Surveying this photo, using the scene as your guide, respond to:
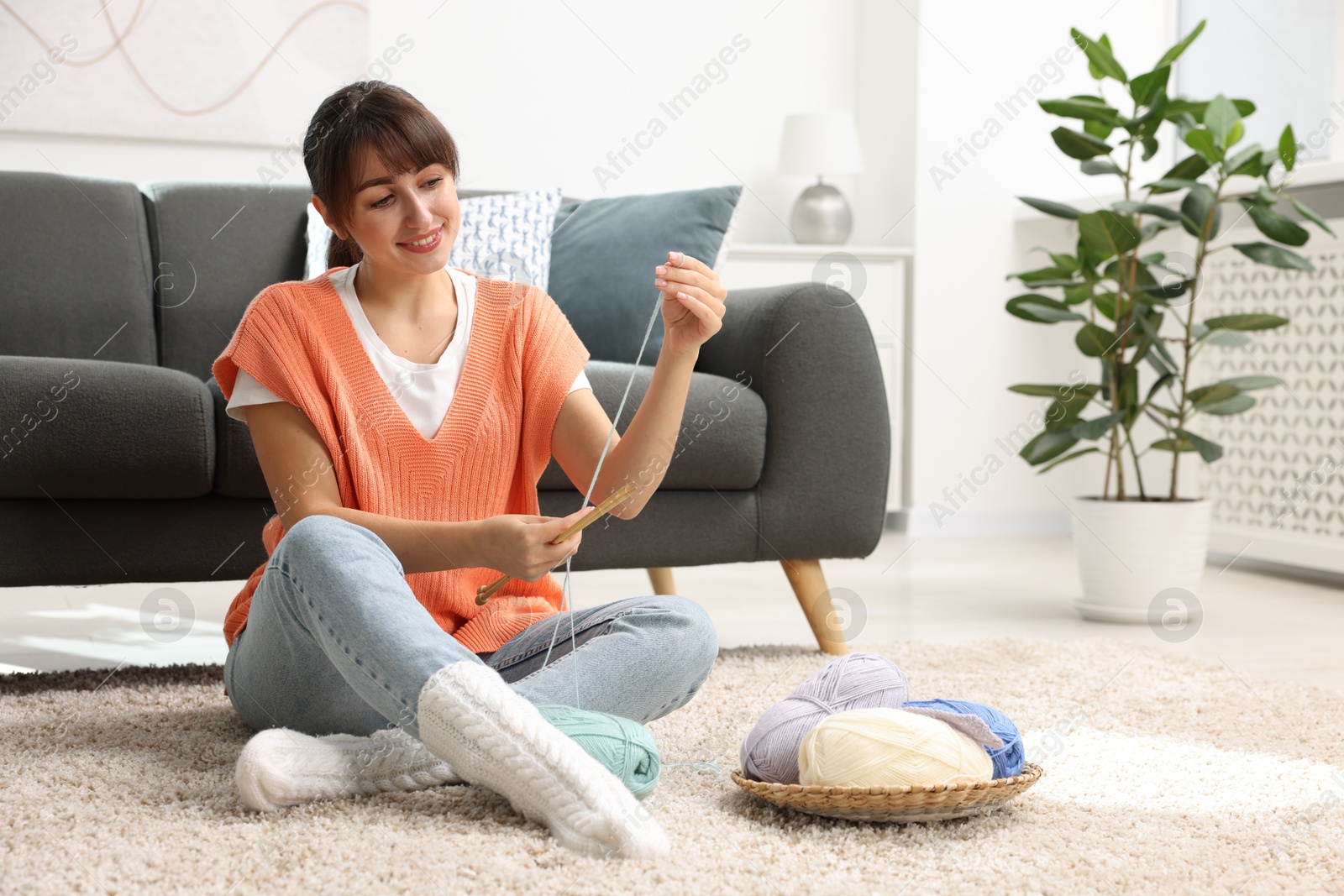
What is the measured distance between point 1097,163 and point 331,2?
191 cm

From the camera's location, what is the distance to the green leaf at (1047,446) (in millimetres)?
2402

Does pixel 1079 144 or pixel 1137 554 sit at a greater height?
pixel 1079 144

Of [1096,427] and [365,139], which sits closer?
[365,139]

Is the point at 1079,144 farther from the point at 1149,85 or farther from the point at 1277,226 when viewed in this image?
the point at 1277,226

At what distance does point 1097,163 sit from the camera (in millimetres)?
2459

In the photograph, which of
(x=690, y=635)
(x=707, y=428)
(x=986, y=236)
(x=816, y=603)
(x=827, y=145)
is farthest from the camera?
(x=986, y=236)

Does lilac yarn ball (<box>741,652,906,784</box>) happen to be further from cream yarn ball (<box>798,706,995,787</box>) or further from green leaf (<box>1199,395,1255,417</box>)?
green leaf (<box>1199,395,1255,417</box>)

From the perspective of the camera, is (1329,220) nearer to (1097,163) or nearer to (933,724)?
(1097,163)

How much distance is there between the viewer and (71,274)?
6.95ft

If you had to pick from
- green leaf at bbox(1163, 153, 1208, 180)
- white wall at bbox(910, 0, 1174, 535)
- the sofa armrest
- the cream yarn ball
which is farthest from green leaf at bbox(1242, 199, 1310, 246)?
the cream yarn ball

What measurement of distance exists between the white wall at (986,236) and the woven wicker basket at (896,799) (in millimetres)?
2568

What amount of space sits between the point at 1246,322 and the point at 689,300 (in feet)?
5.51

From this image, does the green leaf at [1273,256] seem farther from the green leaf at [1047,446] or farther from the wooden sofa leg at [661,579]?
the wooden sofa leg at [661,579]

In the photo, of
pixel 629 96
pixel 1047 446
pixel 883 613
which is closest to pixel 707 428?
pixel 883 613
